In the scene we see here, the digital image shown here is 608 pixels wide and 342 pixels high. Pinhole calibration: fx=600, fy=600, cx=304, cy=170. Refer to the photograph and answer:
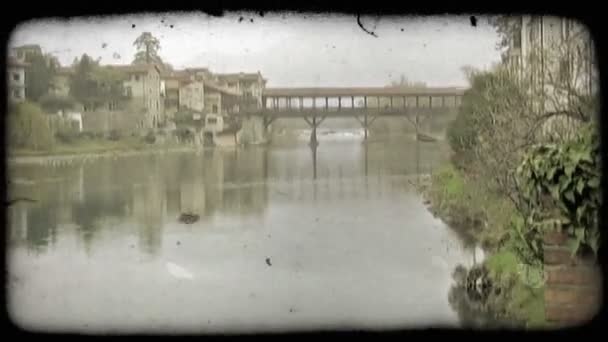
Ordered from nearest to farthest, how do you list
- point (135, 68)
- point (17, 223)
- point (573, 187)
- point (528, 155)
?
point (573, 187)
point (17, 223)
point (528, 155)
point (135, 68)

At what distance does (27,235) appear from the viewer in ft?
5.98

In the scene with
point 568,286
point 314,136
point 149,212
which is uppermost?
point 314,136

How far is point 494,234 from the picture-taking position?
2.07 metres

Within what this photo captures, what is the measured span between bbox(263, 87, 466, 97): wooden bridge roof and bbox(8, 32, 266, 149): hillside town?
0.08 m

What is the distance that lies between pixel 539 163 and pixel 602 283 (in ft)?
1.22

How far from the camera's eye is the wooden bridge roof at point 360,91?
2.15 meters

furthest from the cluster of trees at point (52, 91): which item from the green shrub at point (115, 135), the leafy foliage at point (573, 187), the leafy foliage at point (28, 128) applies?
the leafy foliage at point (573, 187)

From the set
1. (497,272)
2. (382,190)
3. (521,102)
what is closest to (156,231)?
(382,190)

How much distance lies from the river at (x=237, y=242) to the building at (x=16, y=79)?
207 mm

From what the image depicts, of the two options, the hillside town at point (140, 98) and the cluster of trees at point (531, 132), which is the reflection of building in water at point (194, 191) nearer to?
the hillside town at point (140, 98)

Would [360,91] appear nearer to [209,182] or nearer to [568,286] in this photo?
[209,182]

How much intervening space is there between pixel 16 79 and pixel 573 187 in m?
1.61

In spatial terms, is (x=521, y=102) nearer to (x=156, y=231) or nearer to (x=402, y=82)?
(x=402, y=82)

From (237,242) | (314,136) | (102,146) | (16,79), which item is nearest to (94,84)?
(102,146)
